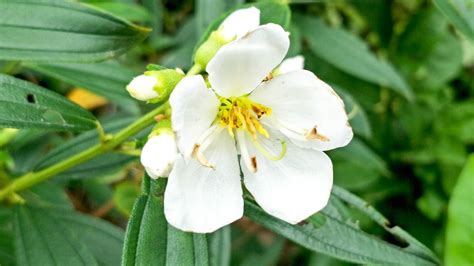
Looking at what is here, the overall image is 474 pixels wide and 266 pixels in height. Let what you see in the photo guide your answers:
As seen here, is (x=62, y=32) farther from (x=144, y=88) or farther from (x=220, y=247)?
(x=220, y=247)

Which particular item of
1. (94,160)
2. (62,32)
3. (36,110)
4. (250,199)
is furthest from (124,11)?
(250,199)

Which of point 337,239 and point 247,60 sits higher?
point 247,60

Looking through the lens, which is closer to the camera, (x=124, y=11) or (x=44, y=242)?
(x=44, y=242)

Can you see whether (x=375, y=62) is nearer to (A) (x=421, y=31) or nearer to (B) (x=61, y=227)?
(A) (x=421, y=31)

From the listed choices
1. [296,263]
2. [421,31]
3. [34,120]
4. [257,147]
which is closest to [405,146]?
[421,31]

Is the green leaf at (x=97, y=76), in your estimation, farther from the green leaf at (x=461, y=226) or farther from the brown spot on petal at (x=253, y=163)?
the green leaf at (x=461, y=226)

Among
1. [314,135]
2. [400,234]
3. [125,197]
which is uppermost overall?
[314,135]

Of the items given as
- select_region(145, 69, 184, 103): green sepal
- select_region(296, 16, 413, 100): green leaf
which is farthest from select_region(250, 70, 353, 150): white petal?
select_region(296, 16, 413, 100): green leaf
